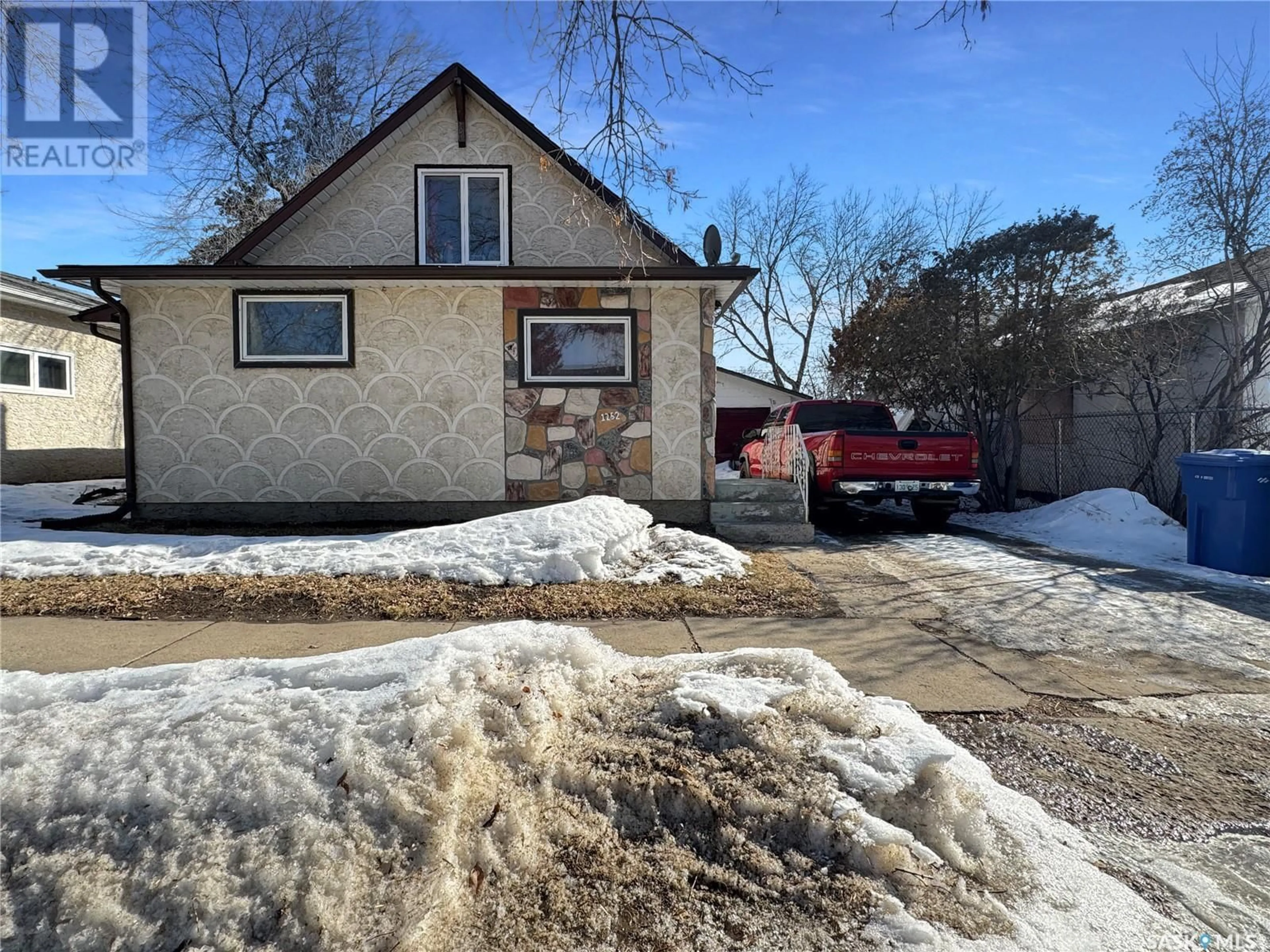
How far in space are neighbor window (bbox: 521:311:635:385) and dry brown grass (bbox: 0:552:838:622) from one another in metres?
4.07

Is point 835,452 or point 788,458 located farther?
point 788,458

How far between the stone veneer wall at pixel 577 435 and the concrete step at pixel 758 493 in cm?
109

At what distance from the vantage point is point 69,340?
13734 mm

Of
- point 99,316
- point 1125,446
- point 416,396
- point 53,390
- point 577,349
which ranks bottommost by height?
point 1125,446

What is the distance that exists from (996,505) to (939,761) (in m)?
12.6

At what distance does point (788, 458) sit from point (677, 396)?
7.39 feet

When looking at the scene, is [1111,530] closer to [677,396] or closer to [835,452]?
[835,452]

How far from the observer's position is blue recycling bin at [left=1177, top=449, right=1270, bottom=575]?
7121mm

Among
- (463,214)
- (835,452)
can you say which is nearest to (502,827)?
Answer: (835,452)

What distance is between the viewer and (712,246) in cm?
953

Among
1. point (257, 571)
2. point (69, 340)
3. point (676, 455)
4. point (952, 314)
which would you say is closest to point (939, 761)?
point (257, 571)

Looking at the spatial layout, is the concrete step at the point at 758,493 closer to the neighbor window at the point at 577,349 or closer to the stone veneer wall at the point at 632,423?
the stone veneer wall at the point at 632,423

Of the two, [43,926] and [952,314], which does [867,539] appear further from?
[43,926]

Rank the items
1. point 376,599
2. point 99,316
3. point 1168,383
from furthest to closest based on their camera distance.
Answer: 1. point 1168,383
2. point 99,316
3. point 376,599
